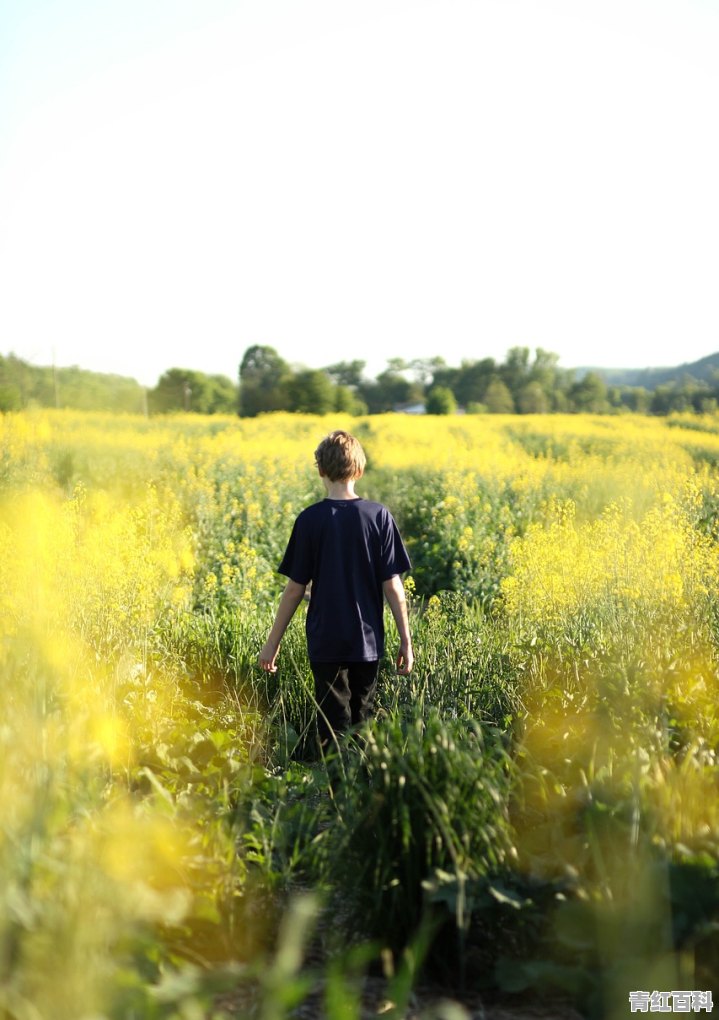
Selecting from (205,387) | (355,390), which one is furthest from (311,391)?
(355,390)

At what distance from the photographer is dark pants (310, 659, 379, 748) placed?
4195mm

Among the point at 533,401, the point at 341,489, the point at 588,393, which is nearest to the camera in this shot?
the point at 341,489

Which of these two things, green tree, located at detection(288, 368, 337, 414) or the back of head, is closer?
the back of head

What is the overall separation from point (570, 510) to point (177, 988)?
5428mm

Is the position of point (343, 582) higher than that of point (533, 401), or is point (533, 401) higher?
point (533, 401)

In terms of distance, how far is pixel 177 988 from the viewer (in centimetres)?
189

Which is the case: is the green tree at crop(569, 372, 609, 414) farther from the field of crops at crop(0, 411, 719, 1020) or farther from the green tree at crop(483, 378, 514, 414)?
the field of crops at crop(0, 411, 719, 1020)

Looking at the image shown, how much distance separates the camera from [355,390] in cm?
8369

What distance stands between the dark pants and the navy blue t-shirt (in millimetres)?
64

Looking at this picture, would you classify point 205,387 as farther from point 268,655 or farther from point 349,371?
point 268,655

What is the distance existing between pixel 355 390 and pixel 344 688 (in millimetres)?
80310

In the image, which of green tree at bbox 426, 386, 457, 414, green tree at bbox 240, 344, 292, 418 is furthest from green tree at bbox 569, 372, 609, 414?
green tree at bbox 240, 344, 292, 418

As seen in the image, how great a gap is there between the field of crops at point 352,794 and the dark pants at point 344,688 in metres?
0.20

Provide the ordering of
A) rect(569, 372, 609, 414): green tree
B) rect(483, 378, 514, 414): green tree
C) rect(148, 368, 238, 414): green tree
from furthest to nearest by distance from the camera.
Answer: rect(148, 368, 238, 414): green tree → rect(483, 378, 514, 414): green tree → rect(569, 372, 609, 414): green tree
